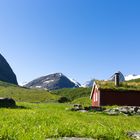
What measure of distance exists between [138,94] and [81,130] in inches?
2350

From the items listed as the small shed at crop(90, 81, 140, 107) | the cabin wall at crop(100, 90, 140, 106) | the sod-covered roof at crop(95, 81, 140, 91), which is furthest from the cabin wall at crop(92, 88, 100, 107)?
the sod-covered roof at crop(95, 81, 140, 91)

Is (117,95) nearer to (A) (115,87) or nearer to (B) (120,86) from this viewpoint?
(A) (115,87)

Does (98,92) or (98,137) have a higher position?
(98,92)

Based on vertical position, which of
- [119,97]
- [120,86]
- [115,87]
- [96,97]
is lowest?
[119,97]

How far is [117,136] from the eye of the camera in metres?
12.1

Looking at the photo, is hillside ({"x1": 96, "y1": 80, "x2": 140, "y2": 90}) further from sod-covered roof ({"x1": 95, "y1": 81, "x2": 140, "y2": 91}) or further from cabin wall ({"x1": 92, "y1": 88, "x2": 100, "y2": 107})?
cabin wall ({"x1": 92, "y1": 88, "x2": 100, "y2": 107})

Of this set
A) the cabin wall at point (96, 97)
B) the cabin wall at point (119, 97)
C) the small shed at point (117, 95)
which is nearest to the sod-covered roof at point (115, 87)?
the small shed at point (117, 95)

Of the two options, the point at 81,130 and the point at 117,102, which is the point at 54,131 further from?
the point at 117,102

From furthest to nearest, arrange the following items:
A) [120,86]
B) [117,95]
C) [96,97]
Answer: [96,97] < [120,86] < [117,95]

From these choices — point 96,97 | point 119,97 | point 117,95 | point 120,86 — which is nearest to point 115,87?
point 117,95

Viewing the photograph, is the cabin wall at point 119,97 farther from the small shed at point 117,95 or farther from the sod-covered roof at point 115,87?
the sod-covered roof at point 115,87

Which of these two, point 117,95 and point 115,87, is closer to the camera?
point 117,95

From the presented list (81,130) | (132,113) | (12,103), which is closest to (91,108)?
(132,113)

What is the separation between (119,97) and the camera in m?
70.5
